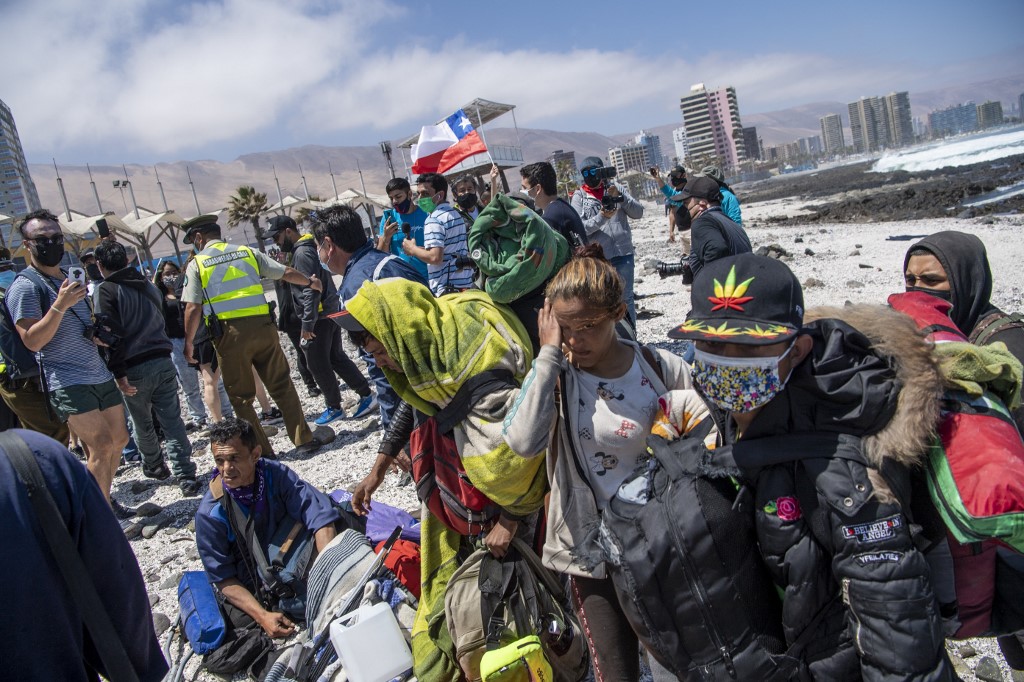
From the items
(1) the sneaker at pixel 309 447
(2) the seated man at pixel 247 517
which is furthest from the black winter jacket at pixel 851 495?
(1) the sneaker at pixel 309 447

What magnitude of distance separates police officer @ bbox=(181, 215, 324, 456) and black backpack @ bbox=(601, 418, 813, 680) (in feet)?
15.9

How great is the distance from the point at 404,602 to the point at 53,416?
11.5ft

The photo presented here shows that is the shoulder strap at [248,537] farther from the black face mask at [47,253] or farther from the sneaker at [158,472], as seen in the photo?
the sneaker at [158,472]

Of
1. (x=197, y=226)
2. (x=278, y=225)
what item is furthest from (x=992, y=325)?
(x=278, y=225)

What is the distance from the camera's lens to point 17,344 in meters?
4.53

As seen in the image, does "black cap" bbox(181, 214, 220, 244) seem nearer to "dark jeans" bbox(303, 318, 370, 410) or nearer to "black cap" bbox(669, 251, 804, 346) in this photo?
"dark jeans" bbox(303, 318, 370, 410)

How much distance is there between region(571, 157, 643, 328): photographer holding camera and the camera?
19.1ft

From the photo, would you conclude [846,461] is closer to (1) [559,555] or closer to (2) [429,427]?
(1) [559,555]

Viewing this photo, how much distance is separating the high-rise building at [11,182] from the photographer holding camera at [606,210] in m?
81.0

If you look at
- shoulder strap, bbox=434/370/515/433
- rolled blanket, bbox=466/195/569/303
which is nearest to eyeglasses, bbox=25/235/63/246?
rolled blanket, bbox=466/195/569/303

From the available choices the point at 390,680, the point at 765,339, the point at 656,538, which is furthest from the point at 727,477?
the point at 390,680

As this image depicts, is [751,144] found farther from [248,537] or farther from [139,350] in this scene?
[248,537]

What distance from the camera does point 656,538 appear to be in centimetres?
149

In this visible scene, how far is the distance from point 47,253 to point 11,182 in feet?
331
